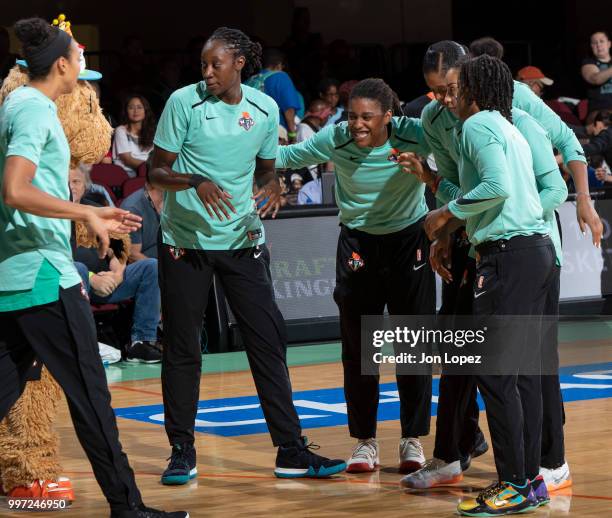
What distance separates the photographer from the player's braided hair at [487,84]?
5117 mm

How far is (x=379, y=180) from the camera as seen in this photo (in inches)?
241

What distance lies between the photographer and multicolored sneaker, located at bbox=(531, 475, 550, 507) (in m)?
5.26

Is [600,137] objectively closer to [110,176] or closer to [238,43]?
[110,176]

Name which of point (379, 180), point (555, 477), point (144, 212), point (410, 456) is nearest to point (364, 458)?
point (410, 456)

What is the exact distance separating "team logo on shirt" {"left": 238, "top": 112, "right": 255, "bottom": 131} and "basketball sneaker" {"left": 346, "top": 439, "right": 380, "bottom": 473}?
5.19 feet

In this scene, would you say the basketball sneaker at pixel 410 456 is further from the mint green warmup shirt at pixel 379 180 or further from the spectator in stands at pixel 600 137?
the spectator in stands at pixel 600 137

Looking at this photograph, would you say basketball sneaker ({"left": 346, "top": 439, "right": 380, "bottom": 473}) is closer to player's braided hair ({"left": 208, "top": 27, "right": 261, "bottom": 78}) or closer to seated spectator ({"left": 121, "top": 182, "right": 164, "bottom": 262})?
player's braided hair ({"left": 208, "top": 27, "right": 261, "bottom": 78})

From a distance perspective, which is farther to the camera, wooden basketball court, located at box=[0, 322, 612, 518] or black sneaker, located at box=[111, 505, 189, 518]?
wooden basketball court, located at box=[0, 322, 612, 518]

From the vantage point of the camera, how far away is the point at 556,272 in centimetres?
533

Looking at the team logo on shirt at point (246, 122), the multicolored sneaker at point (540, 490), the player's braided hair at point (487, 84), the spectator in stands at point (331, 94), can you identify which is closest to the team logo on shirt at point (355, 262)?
the team logo on shirt at point (246, 122)

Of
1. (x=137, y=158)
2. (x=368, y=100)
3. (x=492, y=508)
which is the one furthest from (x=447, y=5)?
(x=492, y=508)

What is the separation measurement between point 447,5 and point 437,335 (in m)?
15.1

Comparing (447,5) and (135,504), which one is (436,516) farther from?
(447,5)

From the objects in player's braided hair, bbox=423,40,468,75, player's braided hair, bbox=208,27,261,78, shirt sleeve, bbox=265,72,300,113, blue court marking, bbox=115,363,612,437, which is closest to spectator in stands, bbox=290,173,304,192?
shirt sleeve, bbox=265,72,300,113
